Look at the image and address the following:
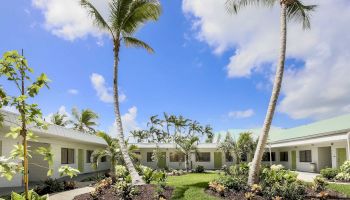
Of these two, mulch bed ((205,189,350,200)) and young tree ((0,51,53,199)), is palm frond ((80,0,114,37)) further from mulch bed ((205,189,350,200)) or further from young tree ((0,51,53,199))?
young tree ((0,51,53,199))

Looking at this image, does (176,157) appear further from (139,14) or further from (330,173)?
(139,14)

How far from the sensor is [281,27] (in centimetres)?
1514

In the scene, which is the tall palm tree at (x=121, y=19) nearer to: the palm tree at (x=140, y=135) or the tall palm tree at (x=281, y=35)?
the tall palm tree at (x=281, y=35)

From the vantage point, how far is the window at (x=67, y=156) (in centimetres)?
2651

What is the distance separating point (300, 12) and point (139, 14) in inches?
302

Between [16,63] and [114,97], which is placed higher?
[114,97]

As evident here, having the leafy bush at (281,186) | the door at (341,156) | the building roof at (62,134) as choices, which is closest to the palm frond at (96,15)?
the building roof at (62,134)

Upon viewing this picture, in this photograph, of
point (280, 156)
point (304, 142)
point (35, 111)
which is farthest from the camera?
point (280, 156)

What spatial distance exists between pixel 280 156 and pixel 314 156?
9604mm

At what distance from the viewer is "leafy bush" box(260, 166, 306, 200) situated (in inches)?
532

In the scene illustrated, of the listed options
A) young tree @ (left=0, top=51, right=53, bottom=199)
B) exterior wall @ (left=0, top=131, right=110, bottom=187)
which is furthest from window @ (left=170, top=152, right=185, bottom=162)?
young tree @ (left=0, top=51, right=53, bottom=199)

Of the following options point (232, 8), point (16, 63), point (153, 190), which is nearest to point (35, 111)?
point (16, 63)

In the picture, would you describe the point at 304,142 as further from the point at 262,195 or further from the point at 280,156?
the point at 262,195

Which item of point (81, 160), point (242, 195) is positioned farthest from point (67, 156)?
point (242, 195)
